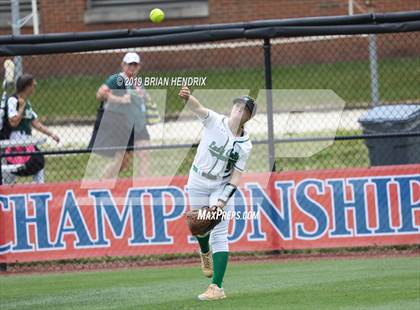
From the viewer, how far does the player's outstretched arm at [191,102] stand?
27.1 ft

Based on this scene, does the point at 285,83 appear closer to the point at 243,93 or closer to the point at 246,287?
the point at 243,93

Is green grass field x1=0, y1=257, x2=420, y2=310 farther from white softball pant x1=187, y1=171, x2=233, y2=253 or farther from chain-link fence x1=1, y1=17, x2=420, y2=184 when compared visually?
chain-link fence x1=1, y1=17, x2=420, y2=184

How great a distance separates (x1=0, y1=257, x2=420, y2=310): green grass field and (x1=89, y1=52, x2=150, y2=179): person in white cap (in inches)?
68.8

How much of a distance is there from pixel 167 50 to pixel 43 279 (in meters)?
9.31

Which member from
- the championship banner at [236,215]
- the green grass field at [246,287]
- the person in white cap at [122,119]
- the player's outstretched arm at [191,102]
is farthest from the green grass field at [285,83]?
the player's outstretched arm at [191,102]

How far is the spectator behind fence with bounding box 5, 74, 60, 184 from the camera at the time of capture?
1141 centimetres

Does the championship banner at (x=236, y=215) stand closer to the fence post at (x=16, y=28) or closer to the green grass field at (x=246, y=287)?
the green grass field at (x=246, y=287)

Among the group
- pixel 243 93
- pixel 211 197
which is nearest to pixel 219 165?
pixel 211 197

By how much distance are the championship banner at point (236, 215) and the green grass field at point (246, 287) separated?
37cm

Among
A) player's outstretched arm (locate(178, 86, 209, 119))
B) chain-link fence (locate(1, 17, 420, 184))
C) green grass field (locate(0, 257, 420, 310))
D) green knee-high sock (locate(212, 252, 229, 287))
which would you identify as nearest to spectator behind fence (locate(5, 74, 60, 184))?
chain-link fence (locate(1, 17, 420, 184))

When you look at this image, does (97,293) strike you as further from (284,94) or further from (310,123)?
(310,123)

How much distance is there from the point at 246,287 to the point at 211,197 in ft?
3.15

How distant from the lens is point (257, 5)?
1986 cm

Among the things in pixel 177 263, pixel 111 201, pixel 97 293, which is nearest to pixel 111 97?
pixel 111 201
